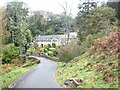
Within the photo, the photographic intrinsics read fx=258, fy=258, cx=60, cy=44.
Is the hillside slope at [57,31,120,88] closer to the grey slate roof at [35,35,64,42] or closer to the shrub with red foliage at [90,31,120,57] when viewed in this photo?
the shrub with red foliage at [90,31,120,57]

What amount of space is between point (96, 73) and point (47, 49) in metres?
20.6

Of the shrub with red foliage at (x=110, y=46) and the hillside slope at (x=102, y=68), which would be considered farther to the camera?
the shrub with red foliage at (x=110, y=46)

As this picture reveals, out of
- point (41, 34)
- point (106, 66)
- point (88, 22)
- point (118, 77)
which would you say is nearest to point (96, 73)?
point (106, 66)

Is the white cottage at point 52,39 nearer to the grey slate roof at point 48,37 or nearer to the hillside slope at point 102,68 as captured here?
the grey slate roof at point 48,37

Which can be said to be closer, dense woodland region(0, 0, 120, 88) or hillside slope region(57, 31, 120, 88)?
hillside slope region(57, 31, 120, 88)

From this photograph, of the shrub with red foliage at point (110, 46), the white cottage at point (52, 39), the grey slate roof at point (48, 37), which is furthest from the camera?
the grey slate roof at point (48, 37)

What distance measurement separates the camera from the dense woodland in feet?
42.1

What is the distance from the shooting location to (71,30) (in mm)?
27359

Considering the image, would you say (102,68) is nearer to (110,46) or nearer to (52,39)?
(110,46)

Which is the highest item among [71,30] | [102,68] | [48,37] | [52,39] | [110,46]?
[71,30]

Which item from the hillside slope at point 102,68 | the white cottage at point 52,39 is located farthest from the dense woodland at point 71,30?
the white cottage at point 52,39

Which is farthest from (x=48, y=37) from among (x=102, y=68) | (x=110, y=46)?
(x=102, y=68)

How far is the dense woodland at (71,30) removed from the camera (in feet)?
42.1

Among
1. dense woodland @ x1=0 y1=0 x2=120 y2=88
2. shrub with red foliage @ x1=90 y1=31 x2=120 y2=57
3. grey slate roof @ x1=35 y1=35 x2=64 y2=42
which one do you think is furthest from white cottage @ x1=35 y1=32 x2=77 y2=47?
shrub with red foliage @ x1=90 y1=31 x2=120 y2=57
